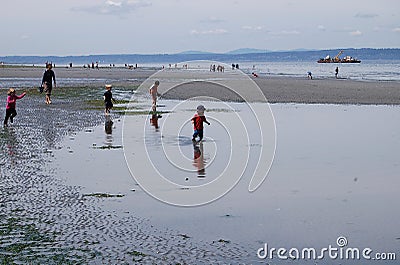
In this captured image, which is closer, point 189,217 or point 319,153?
point 189,217

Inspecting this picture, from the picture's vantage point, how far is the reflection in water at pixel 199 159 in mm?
14258

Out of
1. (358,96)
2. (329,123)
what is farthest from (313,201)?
(358,96)

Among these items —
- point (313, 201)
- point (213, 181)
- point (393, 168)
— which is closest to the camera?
point (313, 201)

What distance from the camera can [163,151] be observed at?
17156mm

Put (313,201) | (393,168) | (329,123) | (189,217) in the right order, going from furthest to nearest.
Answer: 1. (329,123)
2. (393,168)
3. (313,201)
4. (189,217)

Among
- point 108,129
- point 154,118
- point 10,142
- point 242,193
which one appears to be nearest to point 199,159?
point 242,193

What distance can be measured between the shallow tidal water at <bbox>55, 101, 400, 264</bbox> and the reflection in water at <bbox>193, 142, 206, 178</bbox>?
0.05 m

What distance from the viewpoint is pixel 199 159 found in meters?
15.9

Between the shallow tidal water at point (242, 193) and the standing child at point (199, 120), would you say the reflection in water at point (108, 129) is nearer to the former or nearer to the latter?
the shallow tidal water at point (242, 193)

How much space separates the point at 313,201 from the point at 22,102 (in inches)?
967

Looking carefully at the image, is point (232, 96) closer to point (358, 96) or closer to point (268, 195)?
point (358, 96)

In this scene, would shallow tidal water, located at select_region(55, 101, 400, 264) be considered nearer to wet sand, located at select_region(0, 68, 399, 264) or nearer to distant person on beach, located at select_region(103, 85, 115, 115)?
wet sand, located at select_region(0, 68, 399, 264)

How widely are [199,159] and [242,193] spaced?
12.6 ft

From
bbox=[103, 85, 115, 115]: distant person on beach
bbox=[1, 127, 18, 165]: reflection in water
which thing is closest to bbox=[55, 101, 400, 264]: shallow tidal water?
bbox=[1, 127, 18, 165]: reflection in water
